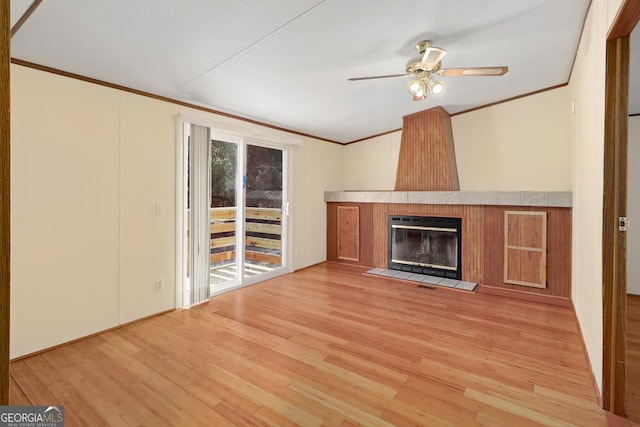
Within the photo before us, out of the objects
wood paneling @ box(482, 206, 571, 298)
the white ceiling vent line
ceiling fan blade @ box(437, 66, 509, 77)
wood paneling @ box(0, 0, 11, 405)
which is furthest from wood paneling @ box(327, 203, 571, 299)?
wood paneling @ box(0, 0, 11, 405)

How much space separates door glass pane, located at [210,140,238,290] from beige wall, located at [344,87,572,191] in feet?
11.4

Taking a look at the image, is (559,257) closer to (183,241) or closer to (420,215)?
(420,215)

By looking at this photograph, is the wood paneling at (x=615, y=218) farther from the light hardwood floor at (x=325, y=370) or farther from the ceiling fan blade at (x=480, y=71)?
the ceiling fan blade at (x=480, y=71)

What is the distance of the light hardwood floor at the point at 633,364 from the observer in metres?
1.84

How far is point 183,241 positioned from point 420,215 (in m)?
3.36

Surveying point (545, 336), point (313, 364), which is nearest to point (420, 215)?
point (545, 336)

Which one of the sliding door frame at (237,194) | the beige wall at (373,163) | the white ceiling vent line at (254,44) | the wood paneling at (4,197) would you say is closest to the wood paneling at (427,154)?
the beige wall at (373,163)

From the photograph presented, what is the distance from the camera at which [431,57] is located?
251 cm

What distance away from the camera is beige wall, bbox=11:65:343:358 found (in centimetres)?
242

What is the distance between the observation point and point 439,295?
399cm

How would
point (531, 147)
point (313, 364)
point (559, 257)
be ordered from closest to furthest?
point (313, 364) < point (559, 257) < point (531, 147)

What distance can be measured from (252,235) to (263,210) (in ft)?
1.38

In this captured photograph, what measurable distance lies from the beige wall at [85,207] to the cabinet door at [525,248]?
4.10 m

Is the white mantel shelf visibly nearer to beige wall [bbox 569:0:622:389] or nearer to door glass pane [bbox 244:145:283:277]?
beige wall [bbox 569:0:622:389]
